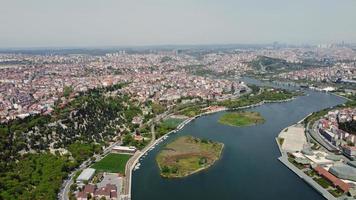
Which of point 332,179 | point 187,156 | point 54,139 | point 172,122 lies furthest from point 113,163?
point 332,179

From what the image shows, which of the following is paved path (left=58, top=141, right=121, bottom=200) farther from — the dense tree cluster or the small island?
the small island

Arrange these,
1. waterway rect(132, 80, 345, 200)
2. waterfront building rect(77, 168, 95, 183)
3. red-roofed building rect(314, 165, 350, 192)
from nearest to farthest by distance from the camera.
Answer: red-roofed building rect(314, 165, 350, 192) → waterway rect(132, 80, 345, 200) → waterfront building rect(77, 168, 95, 183)

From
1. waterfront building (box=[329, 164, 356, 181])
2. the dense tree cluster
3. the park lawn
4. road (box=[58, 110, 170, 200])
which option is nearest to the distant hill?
the dense tree cluster

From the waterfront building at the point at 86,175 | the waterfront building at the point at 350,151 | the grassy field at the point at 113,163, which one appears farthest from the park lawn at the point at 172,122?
the waterfront building at the point at 350,151

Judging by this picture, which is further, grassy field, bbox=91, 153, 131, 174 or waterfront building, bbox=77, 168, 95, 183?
grassy field, bbox=91, 153, 131, 174

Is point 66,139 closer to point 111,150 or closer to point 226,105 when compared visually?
point 111,150

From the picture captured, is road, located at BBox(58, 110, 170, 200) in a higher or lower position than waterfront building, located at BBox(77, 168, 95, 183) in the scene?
lower

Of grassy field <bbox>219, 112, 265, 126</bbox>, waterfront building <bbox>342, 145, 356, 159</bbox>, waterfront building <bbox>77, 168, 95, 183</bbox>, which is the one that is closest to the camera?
waterfront building <bbox>77, 168, 95, 183</bbox>
